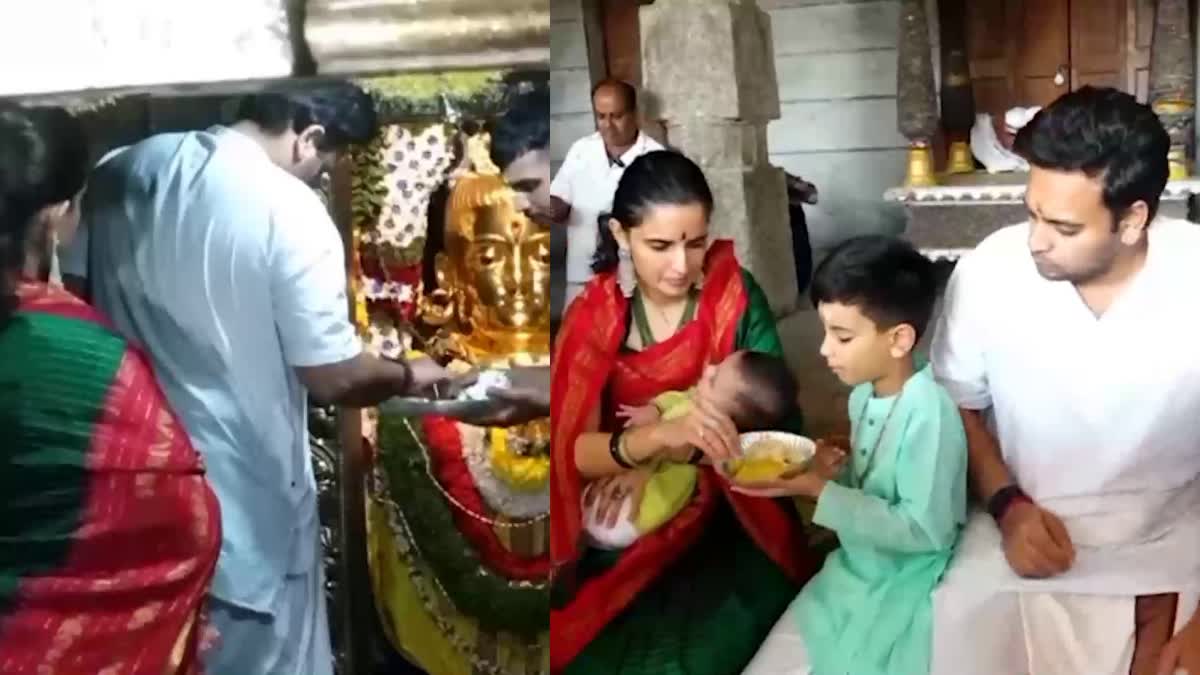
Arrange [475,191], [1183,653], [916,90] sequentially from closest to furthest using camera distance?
[1183,653], [916,90], [475,191]

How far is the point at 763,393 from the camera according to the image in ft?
4.16

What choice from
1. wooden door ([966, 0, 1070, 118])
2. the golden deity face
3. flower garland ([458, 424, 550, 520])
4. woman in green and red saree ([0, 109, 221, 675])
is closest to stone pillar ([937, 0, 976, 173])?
wooden door ([966, 0, 1070, 118])

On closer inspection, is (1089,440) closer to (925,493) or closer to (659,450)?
(925,493)

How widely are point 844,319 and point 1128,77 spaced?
307 mm

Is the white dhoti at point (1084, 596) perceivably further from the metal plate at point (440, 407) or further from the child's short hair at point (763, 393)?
the metal plate at point (440, 407)

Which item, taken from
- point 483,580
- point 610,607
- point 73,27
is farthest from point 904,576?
point 73,27

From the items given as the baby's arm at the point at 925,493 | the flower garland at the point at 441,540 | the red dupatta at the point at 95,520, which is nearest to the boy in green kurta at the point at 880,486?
the baby's arm at the point at 925,493

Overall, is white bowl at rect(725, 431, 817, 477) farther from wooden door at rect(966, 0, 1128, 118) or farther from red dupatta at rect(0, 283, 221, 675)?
red dupatta at rect(0, 283, 221, 675)

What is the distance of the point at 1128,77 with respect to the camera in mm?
1141

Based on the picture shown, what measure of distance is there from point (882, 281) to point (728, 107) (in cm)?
22

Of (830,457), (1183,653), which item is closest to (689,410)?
(830,457)

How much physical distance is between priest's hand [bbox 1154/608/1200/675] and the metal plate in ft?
2.03

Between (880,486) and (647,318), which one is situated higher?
(647,318)

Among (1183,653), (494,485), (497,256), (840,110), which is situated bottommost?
(1183,653)
